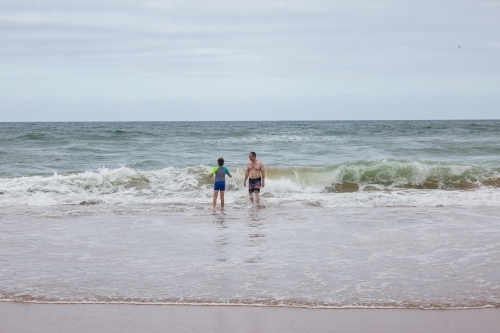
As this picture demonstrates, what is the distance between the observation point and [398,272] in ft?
27.3

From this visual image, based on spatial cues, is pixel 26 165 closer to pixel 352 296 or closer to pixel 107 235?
pixel 107 235

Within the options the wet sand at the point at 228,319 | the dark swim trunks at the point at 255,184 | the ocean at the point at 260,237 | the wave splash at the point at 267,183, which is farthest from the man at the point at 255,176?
the wet sand at the point at 228,319

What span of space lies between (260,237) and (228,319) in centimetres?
466

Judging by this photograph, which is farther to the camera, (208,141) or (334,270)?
(208,141)

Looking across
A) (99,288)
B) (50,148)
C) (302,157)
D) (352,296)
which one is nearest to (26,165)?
(50,148)

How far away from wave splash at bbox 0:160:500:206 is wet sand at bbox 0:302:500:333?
31.3 ft

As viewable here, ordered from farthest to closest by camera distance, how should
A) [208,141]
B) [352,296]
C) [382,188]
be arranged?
[208,141] < [382,188] < [352,296]

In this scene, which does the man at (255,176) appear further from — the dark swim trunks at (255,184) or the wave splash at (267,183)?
Result: the wave splash at (267,183)

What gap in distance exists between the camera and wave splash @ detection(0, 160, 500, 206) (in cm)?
1741

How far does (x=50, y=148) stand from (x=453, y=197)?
74.1 ft

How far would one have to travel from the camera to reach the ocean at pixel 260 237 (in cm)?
745

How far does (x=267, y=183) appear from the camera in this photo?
20266 mm

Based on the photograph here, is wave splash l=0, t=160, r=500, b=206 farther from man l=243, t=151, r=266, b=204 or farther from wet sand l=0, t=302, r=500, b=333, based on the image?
wet sand l=0, t=302, r=500, b=333

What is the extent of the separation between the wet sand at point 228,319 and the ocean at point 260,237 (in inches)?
10.2
